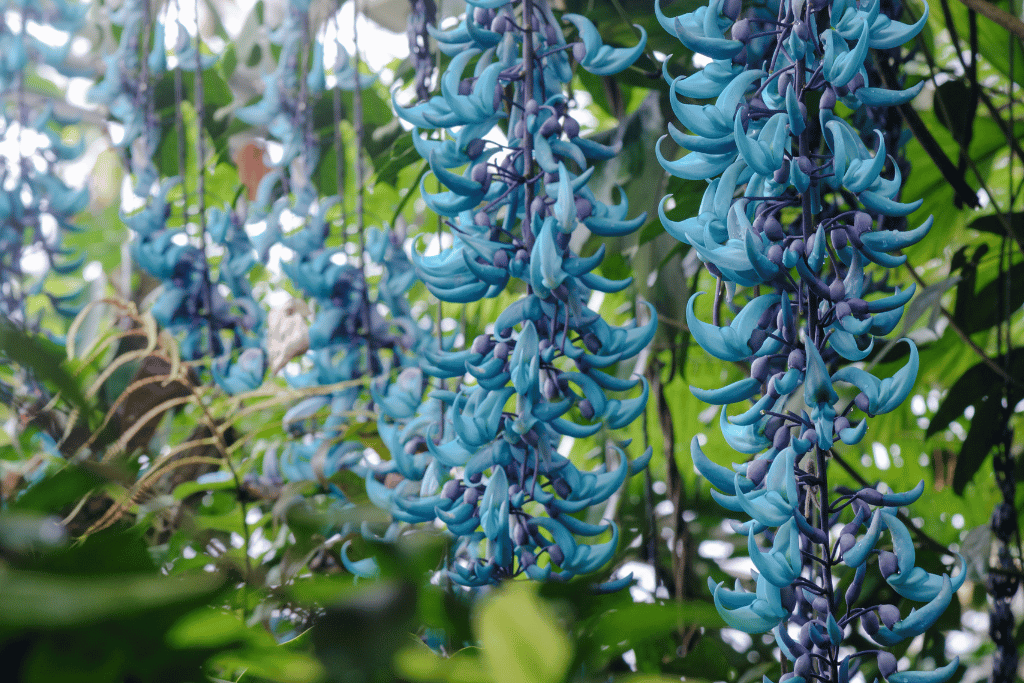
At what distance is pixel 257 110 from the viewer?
4.54 feet

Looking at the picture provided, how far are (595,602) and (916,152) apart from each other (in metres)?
1.24

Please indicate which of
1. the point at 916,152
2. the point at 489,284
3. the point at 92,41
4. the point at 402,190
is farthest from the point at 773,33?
the point at 92,41

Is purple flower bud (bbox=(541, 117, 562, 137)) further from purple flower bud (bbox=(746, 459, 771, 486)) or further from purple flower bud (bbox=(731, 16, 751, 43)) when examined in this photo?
purple flower bud (bbox=(746, 459, 771, 486))

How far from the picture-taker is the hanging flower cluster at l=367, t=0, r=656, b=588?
572mm

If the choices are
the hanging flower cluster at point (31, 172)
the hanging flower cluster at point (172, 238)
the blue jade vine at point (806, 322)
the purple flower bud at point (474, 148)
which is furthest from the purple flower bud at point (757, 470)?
the hanging flower cluster at point (31, 172)

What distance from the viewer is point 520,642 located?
18 centimetres

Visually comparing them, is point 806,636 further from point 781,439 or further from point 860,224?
point 860,224

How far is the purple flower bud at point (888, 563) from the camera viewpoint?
1.56 feet

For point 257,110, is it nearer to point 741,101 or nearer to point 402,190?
point 402,190

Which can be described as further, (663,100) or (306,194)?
(306,194)

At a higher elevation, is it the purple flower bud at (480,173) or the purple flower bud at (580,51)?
the purple flower bud at (580,51)

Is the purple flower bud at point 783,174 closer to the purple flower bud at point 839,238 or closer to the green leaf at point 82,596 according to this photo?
the purple flower bud at point 839,238

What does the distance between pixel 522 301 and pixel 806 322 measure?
0.62ft

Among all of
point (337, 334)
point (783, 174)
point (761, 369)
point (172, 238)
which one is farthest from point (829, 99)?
point (172, 238)
